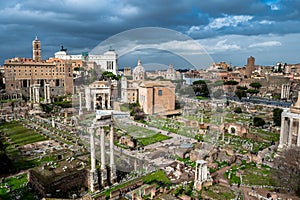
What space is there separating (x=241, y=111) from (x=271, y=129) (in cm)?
964

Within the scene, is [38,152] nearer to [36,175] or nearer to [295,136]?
[36,175]

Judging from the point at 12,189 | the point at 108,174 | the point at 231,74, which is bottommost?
the point at 12,189

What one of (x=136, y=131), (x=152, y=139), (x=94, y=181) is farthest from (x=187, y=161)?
(x=94, y=181)

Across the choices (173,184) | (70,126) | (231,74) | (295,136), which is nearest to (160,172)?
(173,184)

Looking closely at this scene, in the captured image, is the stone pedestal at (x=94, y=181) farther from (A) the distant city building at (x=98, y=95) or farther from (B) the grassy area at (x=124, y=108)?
(A) the distant city building at (x=98, y=95)

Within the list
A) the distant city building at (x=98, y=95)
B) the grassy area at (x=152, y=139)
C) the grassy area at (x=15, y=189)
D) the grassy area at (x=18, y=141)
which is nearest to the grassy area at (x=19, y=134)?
the grassy area at (x=18, y=141)

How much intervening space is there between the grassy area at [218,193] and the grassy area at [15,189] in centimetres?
934

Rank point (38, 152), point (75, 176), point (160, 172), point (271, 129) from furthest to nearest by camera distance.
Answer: point (271, 129) < point (38, 152) < point (160, 172) < point (75, 176)

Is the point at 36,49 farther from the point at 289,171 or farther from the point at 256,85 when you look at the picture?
the point at 289,171

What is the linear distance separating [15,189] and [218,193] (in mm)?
11356

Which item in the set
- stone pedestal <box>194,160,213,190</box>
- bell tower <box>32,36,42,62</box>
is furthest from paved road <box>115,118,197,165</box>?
bell tower <box>32,36,42,62</box>

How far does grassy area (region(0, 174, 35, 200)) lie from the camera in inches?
511

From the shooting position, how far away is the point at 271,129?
85.6 feet

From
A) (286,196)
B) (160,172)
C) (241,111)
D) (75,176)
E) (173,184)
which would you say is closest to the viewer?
(286,196)
